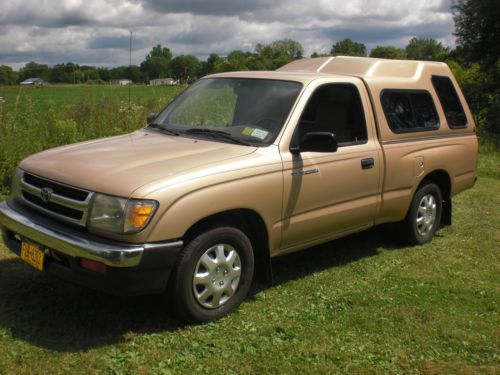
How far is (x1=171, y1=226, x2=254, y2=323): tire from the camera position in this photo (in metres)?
3.95

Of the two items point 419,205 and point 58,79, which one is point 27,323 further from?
point 58,79

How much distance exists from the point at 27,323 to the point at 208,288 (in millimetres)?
1309

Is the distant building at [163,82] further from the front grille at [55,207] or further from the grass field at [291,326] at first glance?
the front grille at [55,207]

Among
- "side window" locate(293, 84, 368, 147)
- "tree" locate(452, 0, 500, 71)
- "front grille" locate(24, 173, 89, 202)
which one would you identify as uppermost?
"tree" locate(452, 0, 500, 71)

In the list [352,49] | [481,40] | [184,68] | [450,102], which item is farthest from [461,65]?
[450,102]

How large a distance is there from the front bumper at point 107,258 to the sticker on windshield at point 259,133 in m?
1.25

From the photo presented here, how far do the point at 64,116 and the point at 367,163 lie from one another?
18.0 feet

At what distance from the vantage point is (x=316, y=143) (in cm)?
467

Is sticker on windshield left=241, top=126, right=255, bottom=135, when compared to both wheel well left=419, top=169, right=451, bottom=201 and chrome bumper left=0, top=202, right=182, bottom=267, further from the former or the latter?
wheel well left=419, top=169, right=451, bottom=201

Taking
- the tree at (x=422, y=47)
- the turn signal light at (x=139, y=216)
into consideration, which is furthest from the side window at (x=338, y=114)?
the tree at (x=422, y=47)

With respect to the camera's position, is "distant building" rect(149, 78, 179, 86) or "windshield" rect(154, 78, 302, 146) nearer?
"windshield" rect(154, 78, 302, 146)

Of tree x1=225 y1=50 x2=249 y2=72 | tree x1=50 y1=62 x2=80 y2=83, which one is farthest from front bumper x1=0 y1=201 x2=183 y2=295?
tree x1=225 y1=50 x2=249 y2=72

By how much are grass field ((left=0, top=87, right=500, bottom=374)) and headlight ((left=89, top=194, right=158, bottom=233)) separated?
828 mm

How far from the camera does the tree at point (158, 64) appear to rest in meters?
10.4
